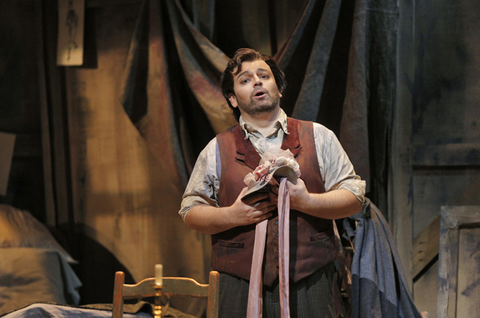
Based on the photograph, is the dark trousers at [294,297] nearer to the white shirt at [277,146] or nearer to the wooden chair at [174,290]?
the wooden chair at [174,290]

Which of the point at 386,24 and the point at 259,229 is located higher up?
the point at 386,24

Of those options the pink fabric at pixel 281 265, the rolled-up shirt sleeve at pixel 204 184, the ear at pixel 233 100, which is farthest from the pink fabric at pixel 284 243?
the ear at pixel 233 100

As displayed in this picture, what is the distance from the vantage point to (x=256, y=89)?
2.37 metres

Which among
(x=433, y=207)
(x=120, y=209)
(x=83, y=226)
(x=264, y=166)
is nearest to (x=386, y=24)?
(x=433, y=207)

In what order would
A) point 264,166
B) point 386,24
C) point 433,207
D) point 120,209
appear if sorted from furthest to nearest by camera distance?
1. point 120,209
2. point 433,207
3. point 386,24
4. point 264,166

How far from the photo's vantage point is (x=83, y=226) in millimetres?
4051

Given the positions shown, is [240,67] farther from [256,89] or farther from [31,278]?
[31,278]

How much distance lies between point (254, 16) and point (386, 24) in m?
0.83

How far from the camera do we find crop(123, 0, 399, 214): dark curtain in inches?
115

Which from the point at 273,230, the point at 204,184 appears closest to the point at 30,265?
the point at 204,184

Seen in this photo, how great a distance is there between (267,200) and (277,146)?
259 millimetres

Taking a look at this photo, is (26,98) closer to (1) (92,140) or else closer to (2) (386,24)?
(1) (92,140)

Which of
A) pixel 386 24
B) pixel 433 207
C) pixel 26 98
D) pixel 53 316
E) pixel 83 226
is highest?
pixel 386 24

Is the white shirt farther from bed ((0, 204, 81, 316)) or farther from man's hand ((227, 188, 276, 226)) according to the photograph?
bed ((0, 204, 81, 316))
